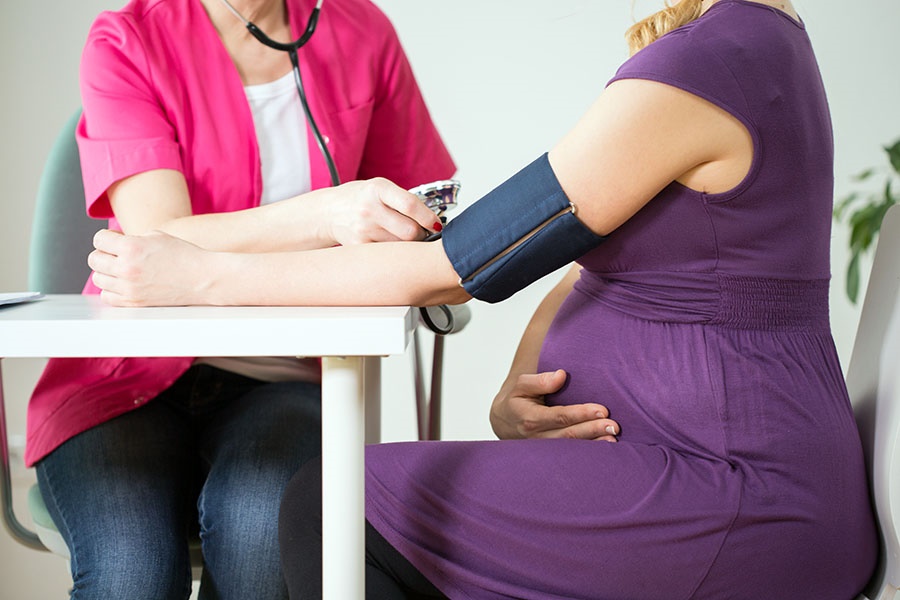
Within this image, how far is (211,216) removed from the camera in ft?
3.47

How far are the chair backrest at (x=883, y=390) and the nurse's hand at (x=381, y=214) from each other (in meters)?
0.43

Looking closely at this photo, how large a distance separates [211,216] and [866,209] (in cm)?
173

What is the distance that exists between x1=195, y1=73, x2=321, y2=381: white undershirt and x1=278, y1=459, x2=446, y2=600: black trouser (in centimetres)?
43

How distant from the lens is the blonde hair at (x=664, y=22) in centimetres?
93

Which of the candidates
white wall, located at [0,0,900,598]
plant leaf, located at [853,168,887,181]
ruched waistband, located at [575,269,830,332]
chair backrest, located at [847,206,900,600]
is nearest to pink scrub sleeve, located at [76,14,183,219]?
ruched waistband, located at [575,269,830,332]

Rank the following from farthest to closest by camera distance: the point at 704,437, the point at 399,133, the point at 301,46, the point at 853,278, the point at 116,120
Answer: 1. the point at 853,278
2. the point at 399,133
3. the point at 301,46
4. the point at 116,120
5. the point at 704,437

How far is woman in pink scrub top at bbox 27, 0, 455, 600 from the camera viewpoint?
3.11 ft

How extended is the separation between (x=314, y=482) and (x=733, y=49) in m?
0.52

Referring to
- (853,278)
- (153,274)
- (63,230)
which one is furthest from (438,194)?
(853,278)

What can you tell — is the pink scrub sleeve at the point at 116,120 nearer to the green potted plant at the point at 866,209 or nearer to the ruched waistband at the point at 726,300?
the ruched waistband at the point at 726,300

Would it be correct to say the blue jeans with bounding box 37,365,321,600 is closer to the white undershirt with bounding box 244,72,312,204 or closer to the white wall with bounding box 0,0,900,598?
the white undershirt with bounding box 244,72,312,204

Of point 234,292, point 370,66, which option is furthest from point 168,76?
point 234,292

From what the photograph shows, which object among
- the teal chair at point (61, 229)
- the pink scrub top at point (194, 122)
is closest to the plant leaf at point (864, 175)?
the pink scrub top at point (194, 122)

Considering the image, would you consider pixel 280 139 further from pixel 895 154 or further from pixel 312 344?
A: pixel 895 154
